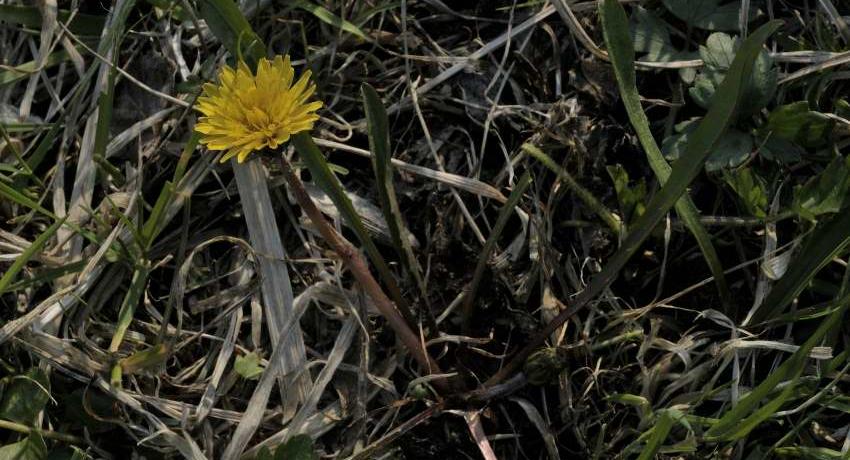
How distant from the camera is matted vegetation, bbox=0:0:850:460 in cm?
174

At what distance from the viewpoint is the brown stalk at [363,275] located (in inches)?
64.4

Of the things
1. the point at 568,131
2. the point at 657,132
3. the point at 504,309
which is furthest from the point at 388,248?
the point at 657,132

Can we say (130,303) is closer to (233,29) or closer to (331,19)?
(233,29)

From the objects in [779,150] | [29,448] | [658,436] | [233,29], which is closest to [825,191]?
[779,150]

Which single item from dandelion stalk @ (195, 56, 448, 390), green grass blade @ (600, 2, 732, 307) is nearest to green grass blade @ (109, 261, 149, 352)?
dandelion stalk @ (195, 56, 448, 390)

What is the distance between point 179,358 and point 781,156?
1.27m

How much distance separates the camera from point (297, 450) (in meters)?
1.76

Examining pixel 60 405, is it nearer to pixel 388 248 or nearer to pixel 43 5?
pixel 388 248

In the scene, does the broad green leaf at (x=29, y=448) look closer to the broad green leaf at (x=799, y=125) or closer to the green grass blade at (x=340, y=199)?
the green grass blade at (x=340, y=199)

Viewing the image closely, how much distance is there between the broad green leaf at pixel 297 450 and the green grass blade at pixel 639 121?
0.82 m

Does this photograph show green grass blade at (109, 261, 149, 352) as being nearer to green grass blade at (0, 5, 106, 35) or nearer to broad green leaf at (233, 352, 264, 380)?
broad green leaf at (233, 352, 264, 380)

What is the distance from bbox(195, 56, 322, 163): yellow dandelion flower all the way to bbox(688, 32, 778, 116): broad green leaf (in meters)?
0.77

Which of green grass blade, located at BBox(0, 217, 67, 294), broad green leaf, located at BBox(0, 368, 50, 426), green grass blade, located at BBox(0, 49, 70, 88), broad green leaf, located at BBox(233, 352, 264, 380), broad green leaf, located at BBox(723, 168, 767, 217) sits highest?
green grass blade, located at BBox(0, 49, 70, 88)

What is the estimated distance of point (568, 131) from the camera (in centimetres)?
188
